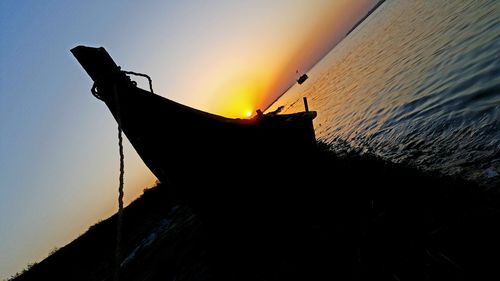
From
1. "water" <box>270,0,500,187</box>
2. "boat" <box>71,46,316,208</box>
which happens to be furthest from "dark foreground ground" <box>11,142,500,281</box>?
"water" <box>270,0,500,187</box>

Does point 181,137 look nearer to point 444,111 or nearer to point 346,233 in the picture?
point 346,233

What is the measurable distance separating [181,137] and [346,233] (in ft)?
11.0

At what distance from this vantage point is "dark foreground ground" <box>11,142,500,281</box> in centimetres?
352

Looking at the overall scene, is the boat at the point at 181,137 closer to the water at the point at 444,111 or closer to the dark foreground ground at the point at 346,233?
the dark foreground ground at the point at 346,233

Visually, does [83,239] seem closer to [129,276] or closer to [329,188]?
[129,276]

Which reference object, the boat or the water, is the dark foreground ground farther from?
the water

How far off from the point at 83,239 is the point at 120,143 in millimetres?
16509

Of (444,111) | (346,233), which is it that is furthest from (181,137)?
(444,111)

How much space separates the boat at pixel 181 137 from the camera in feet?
13.3

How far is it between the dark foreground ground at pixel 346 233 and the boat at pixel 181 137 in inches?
18.6

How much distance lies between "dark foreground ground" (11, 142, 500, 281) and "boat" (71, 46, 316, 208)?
1.55ft

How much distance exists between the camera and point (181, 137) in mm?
4637

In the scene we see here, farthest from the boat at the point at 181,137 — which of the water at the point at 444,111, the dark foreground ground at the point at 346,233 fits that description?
the water at the point at 444,111

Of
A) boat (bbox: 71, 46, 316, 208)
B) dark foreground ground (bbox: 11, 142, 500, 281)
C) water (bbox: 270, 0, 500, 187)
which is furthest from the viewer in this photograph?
water (bbox: 270, 0, 500, 187)
